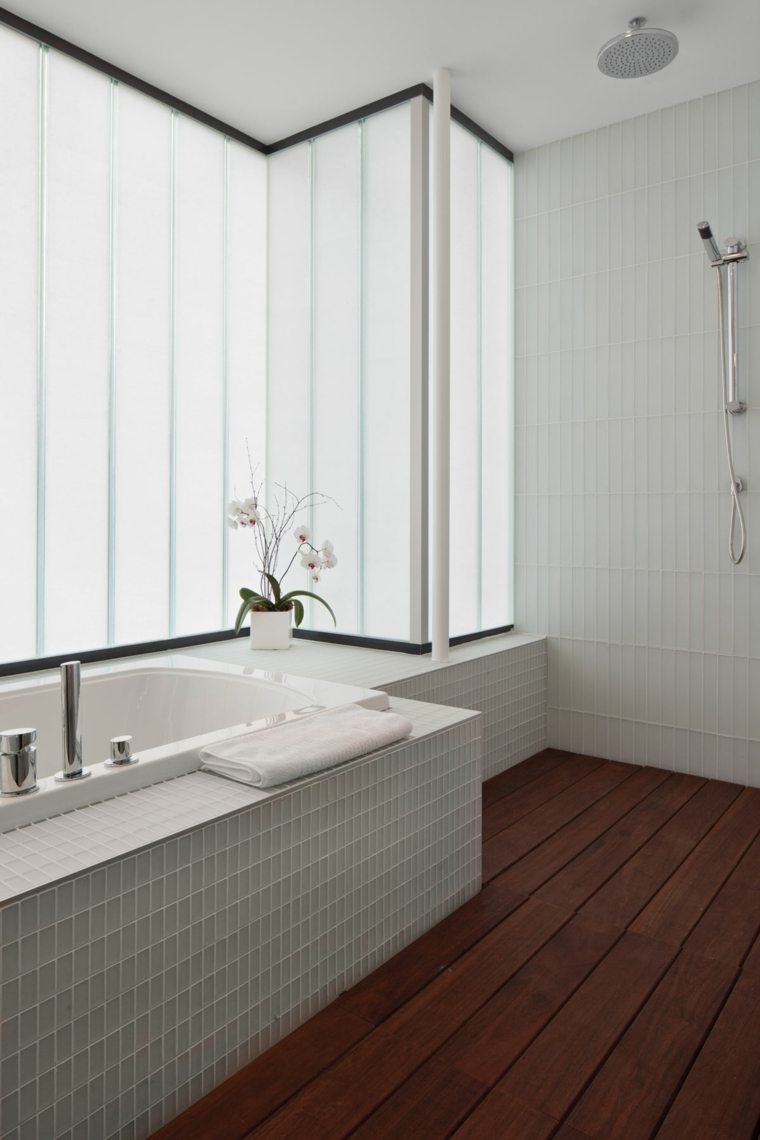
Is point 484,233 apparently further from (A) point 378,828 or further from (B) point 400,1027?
(B) point 400,1027

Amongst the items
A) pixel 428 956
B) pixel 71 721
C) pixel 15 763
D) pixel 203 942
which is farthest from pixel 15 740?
pixel 428 956

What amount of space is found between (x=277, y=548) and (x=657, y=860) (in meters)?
1.90

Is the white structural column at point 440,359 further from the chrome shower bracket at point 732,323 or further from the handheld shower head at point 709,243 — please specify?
the chrome shower bracket at point 732,323

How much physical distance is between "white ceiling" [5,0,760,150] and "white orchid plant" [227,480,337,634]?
153 centimetres

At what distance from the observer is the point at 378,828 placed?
69.2 inches

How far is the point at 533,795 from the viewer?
2.83m

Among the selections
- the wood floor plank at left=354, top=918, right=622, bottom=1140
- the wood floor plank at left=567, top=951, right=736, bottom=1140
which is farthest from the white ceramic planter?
the wood floor plank at left=567, top=951, right=736, bottom=1140

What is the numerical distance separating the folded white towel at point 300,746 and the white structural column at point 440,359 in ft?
3.47

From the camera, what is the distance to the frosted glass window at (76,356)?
8.62 feet

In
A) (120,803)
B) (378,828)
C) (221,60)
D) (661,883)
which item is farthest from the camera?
(221,60)

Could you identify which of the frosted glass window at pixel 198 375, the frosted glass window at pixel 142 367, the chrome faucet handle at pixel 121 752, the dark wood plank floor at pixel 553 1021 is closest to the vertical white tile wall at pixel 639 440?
the dark wood plank floor at pixel 553 1021

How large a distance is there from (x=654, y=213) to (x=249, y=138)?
1696 mm

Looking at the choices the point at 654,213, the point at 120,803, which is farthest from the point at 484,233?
the point at 120,803

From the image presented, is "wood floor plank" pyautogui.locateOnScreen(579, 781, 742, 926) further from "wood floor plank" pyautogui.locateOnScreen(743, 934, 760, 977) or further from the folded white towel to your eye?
the folded white towel
